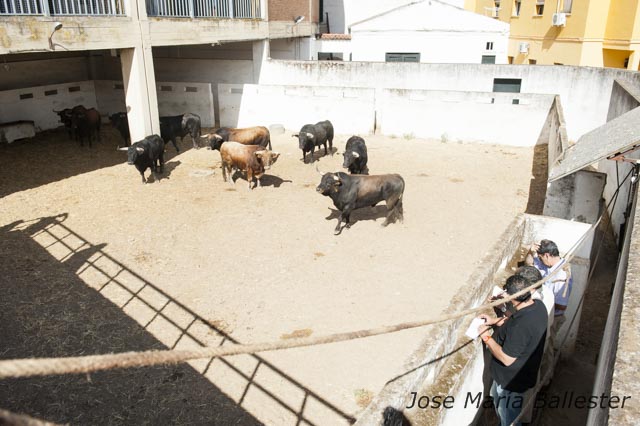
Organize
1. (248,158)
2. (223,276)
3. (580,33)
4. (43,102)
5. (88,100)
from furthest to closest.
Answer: (580,33) < (88,100) < (43,102) < (248,158) < (223,276)

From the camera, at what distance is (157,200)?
38.4ft

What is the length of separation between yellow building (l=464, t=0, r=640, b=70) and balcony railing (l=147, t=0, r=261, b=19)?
13.5 meters

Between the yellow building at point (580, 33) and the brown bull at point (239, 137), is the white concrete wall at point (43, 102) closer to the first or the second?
the brown bull at point (239, 137)

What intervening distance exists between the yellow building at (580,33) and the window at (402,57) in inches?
223

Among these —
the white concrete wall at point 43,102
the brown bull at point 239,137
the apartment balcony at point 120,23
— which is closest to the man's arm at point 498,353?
the apartment balcony at point 120,23

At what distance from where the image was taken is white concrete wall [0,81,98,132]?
17.0 m

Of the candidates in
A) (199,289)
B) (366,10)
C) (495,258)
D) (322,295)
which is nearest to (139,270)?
(199,289)

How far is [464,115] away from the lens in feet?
54.9

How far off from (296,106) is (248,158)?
6647 mm

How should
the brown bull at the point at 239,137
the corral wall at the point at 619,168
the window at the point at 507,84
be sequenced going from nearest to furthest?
1. the corral wall at the point at 619,168
2. the brown bull at the point at 239,137
3. the window at the point at 507,84

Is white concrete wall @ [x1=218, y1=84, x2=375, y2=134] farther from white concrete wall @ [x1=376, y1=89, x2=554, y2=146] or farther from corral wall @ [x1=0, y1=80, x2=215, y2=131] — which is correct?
corral wall @ [x1=0, y1=80, x2=215, y2=131]

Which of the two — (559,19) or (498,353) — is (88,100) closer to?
(498,353)

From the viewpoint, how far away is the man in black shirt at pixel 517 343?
13.4ft

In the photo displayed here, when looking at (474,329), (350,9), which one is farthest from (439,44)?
(474,329)
